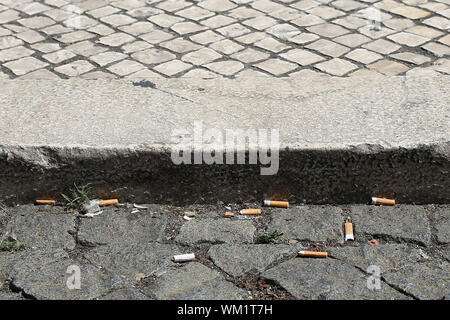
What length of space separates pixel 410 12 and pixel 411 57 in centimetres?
71

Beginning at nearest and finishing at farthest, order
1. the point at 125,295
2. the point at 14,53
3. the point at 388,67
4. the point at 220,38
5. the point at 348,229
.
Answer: the point at 125,295, the point at 348,229, the point at 388,67, the point at 14,53, the point at 220,38

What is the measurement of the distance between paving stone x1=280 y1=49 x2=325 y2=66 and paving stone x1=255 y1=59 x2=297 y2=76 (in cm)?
6

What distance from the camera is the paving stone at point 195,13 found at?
4906mm

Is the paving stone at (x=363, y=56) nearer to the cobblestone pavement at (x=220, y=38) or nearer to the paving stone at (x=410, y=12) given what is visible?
the cobblestone pavement at (x=220, y=38)

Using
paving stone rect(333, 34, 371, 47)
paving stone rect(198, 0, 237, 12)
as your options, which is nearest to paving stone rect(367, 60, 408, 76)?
paving stone rect(333, 34, 371, 47)

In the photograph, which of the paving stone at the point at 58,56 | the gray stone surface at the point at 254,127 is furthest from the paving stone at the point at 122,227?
the paving stone at the point at 58,56

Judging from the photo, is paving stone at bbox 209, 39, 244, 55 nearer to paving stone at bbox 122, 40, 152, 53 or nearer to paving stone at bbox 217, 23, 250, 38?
paving stone at bbox 217, 23, 250, 38

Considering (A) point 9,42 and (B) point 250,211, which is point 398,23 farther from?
(A) point 9,42

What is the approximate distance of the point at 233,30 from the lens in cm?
470

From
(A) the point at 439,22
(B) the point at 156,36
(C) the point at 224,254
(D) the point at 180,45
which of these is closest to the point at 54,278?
(C) the point at 224,254

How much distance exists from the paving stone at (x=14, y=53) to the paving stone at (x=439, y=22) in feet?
8.19

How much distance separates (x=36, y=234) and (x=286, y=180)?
1141 millimetres
